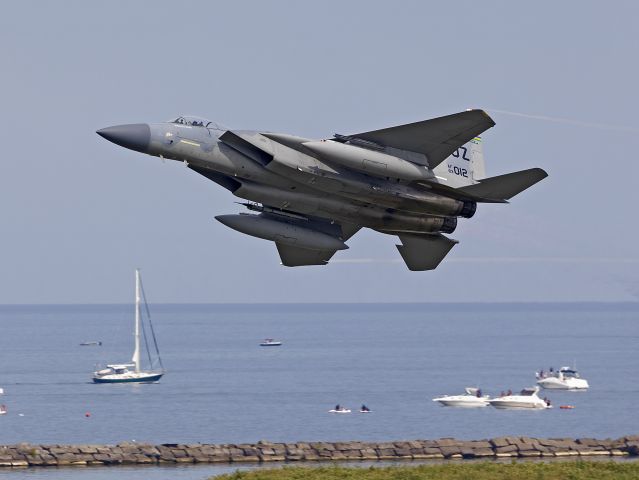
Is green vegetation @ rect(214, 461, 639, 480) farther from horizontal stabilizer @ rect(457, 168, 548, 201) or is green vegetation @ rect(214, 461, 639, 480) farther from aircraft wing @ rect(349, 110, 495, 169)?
aircraft wing @ rect(349, 110, 495, 169)

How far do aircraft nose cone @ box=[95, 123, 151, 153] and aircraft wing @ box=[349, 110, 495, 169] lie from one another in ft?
20.3

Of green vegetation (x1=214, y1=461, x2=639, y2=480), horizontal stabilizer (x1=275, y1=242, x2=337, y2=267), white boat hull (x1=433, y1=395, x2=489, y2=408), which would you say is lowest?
white boat hull (x1=433, y1=395, x2=489, y2=408)

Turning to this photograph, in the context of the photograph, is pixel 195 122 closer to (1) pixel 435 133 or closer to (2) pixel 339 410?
(1) pixel 435 133

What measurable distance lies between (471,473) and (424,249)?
30.3 ft

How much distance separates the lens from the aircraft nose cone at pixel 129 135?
29.8 metres

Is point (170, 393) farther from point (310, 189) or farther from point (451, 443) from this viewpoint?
point (310, 189)

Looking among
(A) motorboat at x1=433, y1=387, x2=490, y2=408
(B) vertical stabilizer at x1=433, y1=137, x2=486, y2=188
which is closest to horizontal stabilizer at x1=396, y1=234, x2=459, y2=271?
(B) vertical stabilizer at x1=433, y1=137, x2=486, y2=188

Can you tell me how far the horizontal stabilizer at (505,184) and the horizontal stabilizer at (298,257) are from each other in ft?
21.3

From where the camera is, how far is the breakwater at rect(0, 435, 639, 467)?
69.9m

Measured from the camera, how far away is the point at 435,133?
32.5 metres

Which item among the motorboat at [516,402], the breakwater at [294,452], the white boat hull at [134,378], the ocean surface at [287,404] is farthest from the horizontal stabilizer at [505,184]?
the white boat hull at [134,378]

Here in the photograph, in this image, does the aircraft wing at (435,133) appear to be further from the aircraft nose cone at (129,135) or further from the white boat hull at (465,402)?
the white boat hull at (465,402)

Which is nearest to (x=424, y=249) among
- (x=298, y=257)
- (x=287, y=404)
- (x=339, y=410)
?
(x=298, y=257)

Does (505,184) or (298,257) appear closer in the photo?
(505,184)
